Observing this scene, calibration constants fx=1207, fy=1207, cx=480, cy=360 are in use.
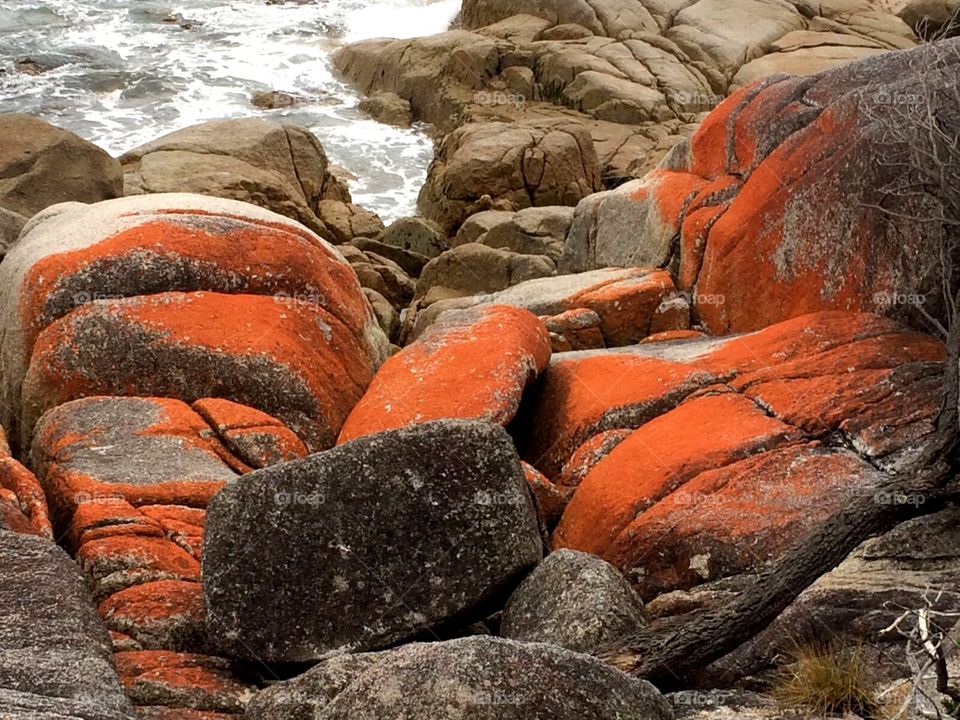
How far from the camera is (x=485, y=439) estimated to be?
25.5 feet

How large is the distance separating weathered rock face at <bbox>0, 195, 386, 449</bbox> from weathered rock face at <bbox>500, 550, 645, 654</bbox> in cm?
346

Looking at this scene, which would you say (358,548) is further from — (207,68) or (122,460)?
(207,68)

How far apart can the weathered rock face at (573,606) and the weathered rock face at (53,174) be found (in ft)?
43.0

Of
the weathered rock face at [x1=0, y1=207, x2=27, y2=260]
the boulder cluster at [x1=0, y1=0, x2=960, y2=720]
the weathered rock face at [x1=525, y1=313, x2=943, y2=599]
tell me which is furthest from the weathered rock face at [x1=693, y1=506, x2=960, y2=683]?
the weathered rock face at [x1=0, y1=207, x2=27, y2=260]

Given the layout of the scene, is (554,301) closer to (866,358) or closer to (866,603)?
(866,358)

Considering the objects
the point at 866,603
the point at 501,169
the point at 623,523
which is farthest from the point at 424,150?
the point at 866,603

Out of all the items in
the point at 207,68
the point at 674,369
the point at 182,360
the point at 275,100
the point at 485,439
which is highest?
the point at 485,439

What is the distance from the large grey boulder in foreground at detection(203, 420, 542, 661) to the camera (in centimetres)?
728

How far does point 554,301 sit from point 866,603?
6500 mm

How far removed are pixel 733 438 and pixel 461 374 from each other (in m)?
2.61

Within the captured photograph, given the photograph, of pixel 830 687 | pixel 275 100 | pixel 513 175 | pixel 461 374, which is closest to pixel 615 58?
pixel 513 175

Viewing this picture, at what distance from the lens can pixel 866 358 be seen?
362 inches

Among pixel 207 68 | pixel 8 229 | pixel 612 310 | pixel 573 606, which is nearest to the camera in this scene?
pixel 573 606

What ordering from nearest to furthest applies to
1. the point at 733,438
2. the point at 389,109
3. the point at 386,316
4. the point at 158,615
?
1. the point at 158,615
2. the point at 733,438
3. the point at 386,316
4. the point at 389,109
